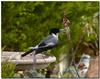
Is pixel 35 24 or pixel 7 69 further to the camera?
pixel 35 24

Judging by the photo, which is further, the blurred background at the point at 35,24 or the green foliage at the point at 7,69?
the blurred background at the point at 35,24

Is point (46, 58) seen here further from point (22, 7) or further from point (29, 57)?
point (22, 7)

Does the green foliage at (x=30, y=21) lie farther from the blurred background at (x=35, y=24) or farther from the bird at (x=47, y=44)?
the bird at (x=47, y=44)

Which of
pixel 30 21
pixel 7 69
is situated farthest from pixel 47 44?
pixel 30 21

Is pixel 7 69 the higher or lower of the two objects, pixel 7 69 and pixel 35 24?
the lower

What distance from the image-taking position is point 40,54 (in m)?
1.67

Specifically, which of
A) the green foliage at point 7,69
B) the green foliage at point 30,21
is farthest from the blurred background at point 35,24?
the green foliage at point 7,69

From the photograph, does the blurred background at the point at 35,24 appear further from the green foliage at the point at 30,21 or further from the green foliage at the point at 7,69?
the green foliage at the point at 7,69

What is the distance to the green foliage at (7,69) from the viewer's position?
1646mm

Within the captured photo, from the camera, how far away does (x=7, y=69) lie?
5.47ft

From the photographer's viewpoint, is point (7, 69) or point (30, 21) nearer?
point (7, 69)

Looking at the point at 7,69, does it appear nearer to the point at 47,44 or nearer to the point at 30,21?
the point at 47,44

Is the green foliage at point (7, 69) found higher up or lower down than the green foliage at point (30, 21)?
lower down

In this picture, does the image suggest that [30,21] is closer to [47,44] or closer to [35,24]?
[35,24]
